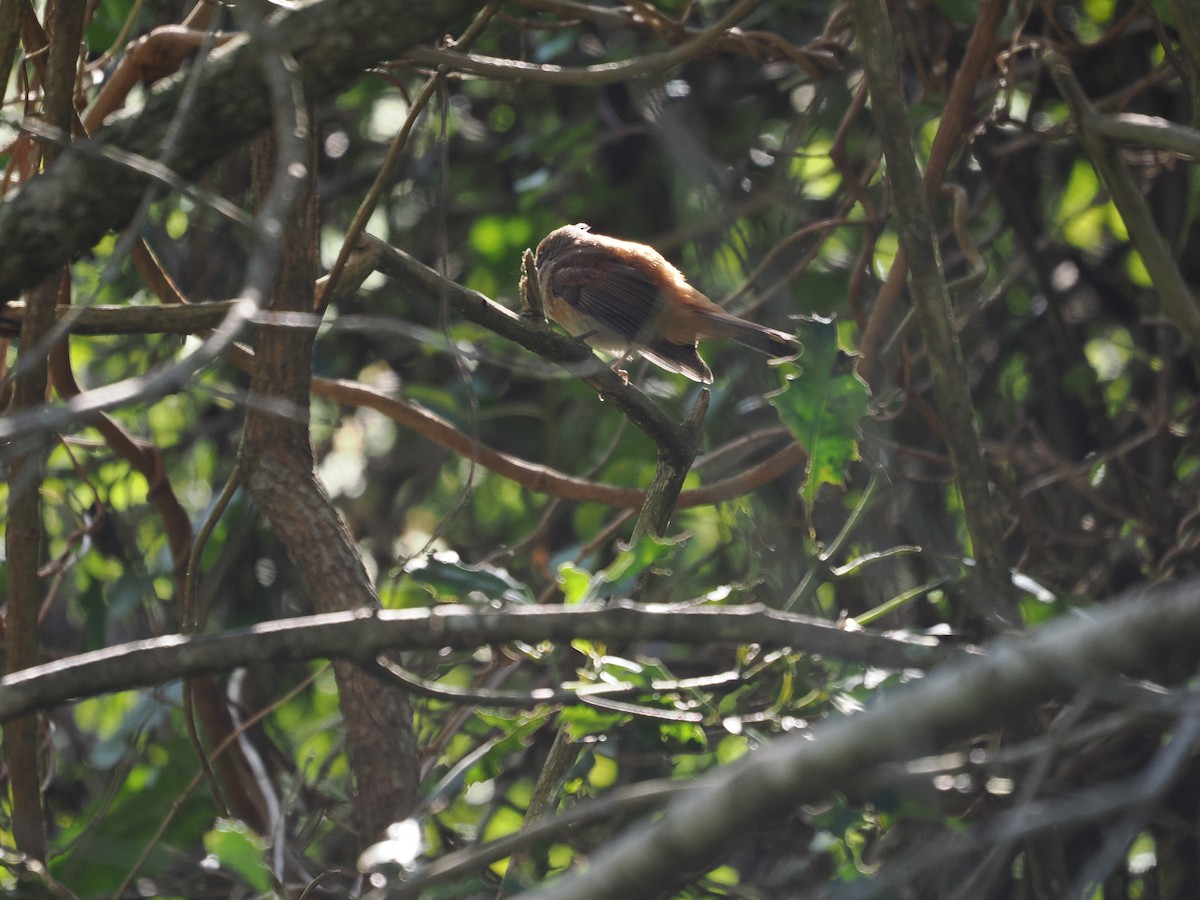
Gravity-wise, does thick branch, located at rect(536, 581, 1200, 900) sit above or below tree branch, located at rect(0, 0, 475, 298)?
below

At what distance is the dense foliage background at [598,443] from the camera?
1.83 meters

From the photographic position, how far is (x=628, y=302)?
4.60m

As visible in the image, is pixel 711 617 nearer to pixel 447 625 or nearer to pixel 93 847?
pixel 447 625

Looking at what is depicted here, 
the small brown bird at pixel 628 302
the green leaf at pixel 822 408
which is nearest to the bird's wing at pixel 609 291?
the small brown bird at pixel 628 302

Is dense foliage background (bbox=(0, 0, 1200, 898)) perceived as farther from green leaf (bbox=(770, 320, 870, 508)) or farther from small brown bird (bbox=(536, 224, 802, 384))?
small brown bird (bbox=(536, 224, 802, 384))

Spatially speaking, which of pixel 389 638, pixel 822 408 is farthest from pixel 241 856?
pixel 822 408

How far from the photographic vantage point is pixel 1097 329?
14.5 ft

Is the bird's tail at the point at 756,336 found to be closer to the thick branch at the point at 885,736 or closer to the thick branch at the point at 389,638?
the thick branch at the point at 389,638


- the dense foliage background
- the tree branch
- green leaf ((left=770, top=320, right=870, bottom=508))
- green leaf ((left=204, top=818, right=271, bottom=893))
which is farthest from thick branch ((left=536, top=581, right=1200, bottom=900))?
the tree branch

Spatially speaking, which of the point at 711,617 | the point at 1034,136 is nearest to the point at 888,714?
the point at 711,617

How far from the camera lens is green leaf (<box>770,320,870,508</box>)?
2.25 meters

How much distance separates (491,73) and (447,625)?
5.22ft

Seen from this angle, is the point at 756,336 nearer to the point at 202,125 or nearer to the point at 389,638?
the point at 202,125

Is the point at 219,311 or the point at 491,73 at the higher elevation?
the point at 491,73
